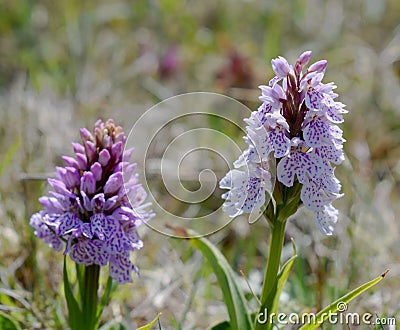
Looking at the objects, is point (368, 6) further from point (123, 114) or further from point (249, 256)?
point (249, 256)

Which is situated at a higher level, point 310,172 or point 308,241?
point 308,241

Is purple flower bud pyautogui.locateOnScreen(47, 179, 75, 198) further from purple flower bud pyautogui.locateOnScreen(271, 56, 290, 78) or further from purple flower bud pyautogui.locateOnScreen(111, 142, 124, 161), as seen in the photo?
purple flower bud pyautogui.locateOnScreen(271, 56, 290, 78)

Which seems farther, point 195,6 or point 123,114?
point 195,6

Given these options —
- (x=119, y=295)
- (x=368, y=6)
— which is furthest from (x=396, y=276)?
(x=368, y=6)

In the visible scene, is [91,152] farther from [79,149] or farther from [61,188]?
[61,188]

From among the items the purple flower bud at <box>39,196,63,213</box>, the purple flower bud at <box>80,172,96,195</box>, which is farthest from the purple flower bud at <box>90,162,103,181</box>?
the purple flower bud at <box>39,196,63,213</box>

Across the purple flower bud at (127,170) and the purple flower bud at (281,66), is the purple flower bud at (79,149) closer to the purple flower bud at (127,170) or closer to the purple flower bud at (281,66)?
the purple flower bud at (127,170)
